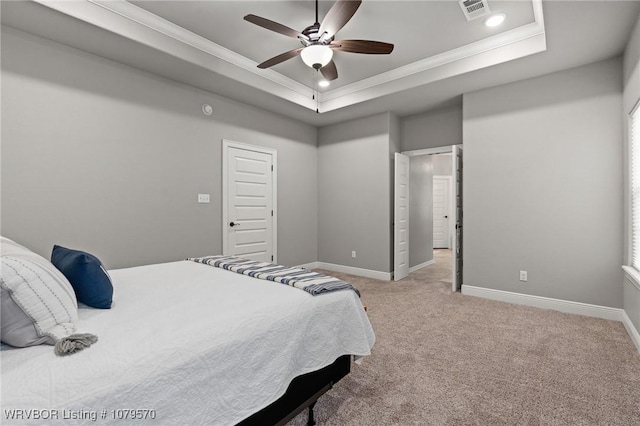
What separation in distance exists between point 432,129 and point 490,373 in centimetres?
384

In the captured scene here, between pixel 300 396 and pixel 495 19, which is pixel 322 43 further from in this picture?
pixel 300 396

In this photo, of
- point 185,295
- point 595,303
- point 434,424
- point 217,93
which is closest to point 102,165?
point 217,93

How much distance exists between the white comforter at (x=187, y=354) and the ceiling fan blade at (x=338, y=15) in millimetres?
2022

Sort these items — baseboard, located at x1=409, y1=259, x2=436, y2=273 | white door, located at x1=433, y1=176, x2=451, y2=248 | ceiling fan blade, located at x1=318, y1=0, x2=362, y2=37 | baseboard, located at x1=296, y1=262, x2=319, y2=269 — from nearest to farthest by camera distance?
ceiling fan blade, located at x1=318, y1=0, x2=362, y2=37, baseboard, located at x1=296, y1=262, x2=319, y2=269, baseboard, located at x1=409, y1=259, x2=436, y2=273, white door, located at x1=433, y1=176, x2=451, y2=248

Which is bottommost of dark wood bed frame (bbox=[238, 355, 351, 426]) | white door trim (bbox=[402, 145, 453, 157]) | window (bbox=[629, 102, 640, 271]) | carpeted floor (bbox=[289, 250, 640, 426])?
carpeted floor (bbox=[289, 250, 640, 426])

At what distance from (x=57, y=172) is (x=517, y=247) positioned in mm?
5174

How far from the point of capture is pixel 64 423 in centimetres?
81

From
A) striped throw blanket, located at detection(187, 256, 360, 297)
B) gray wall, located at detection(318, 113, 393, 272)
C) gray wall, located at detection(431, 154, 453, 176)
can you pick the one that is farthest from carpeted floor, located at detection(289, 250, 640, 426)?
gray wall, located at detection(431, 154, 453, 176)

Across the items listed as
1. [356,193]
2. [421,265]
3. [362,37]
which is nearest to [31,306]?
[362,37]

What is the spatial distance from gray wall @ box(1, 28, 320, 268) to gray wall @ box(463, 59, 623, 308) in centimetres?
349

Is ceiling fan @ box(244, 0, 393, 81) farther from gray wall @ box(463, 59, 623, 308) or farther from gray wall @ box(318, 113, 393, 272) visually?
gray wall @ box(318, 113, 393, 272)

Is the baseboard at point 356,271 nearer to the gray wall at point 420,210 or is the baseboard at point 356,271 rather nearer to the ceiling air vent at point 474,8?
the gray wall at point 420,210

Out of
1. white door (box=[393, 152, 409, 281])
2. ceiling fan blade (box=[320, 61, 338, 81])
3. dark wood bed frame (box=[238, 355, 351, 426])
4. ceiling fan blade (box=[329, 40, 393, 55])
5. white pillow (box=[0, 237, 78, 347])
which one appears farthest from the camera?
white door (box=[393, 152, 409, 281])

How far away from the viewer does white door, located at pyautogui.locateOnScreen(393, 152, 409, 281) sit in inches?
195
